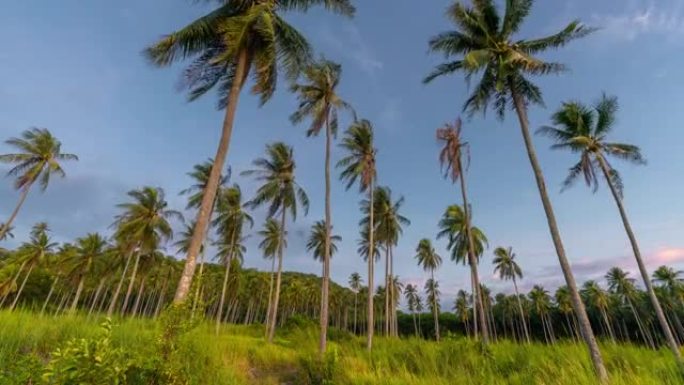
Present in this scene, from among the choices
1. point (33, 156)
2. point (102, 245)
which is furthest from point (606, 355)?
point (102, 245)

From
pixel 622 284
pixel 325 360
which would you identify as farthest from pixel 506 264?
pixel 325 360

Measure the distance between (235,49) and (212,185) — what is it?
3929 mm

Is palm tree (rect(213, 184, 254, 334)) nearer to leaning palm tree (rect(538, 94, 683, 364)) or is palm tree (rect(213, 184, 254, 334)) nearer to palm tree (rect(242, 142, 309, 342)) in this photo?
palm tree (rect(242, 142, 309, 342))

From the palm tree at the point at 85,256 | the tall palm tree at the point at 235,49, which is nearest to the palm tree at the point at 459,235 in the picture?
the tall palm tree at the point at 235,49

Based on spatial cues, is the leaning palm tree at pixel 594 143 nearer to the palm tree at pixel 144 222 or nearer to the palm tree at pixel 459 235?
the palm tree at pixel 459 235

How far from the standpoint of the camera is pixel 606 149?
18.4m

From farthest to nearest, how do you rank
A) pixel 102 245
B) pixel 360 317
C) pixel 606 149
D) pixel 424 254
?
1. pixel 360 317
2. pixel 424 254
3. pixel 102 245
4. pixel 606 149

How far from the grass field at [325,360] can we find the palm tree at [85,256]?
124ft

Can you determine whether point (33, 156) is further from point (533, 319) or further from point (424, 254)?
point (533, 319)

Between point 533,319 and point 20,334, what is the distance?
291ft

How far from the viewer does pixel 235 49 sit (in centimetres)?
901

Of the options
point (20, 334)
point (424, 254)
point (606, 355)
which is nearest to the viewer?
point (20, 334)

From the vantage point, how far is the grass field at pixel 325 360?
14.6 feet

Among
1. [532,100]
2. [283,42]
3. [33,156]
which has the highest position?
[33,156]
